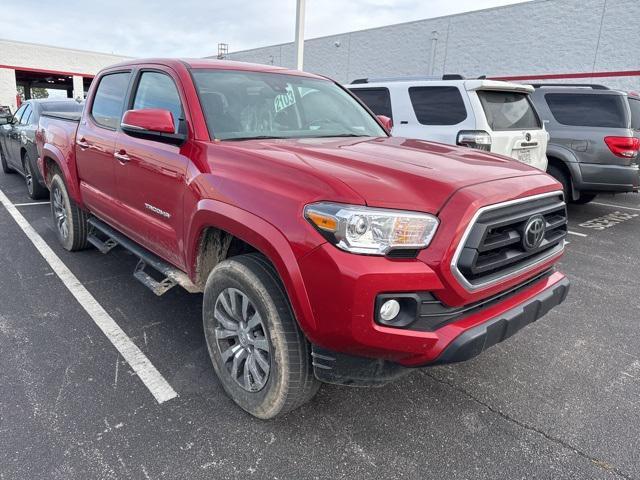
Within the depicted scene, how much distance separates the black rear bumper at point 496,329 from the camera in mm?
1994

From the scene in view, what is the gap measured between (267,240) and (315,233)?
0.89 feet

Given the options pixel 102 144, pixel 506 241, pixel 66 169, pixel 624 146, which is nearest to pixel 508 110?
pixel 624 146

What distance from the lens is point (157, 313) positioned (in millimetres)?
3713

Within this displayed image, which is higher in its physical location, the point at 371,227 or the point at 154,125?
the point at 154,125

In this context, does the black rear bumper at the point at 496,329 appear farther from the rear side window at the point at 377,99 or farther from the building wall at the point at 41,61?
the building wall at the point at 41,61

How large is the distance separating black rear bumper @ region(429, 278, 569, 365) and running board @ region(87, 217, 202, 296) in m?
1.65

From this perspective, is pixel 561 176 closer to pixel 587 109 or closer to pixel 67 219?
pixel 587 109

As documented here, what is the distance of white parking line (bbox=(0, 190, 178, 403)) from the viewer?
8.98ft

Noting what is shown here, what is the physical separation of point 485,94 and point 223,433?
17.4 feet

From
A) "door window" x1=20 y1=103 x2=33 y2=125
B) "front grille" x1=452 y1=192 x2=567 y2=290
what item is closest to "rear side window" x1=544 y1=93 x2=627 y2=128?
"front grille" x1=452 y1=192 x2=567 y2=290

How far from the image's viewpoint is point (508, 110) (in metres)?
6.12

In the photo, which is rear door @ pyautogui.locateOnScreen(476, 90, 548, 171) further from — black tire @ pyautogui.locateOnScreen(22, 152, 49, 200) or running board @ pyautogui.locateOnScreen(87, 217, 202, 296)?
A: black tire @ pyautogui.locateOnScreen(22, 152, 49, 200)

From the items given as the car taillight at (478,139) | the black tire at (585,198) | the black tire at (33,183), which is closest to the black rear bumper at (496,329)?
the car taillight at (478,139)

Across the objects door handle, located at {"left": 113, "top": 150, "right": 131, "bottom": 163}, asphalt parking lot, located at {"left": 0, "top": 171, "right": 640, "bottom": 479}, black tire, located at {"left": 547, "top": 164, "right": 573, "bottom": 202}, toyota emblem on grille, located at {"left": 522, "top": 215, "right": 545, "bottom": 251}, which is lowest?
asphalt parking lot, located at {"left": 0, "top": 171, "right": 640, "bottom": 479}
